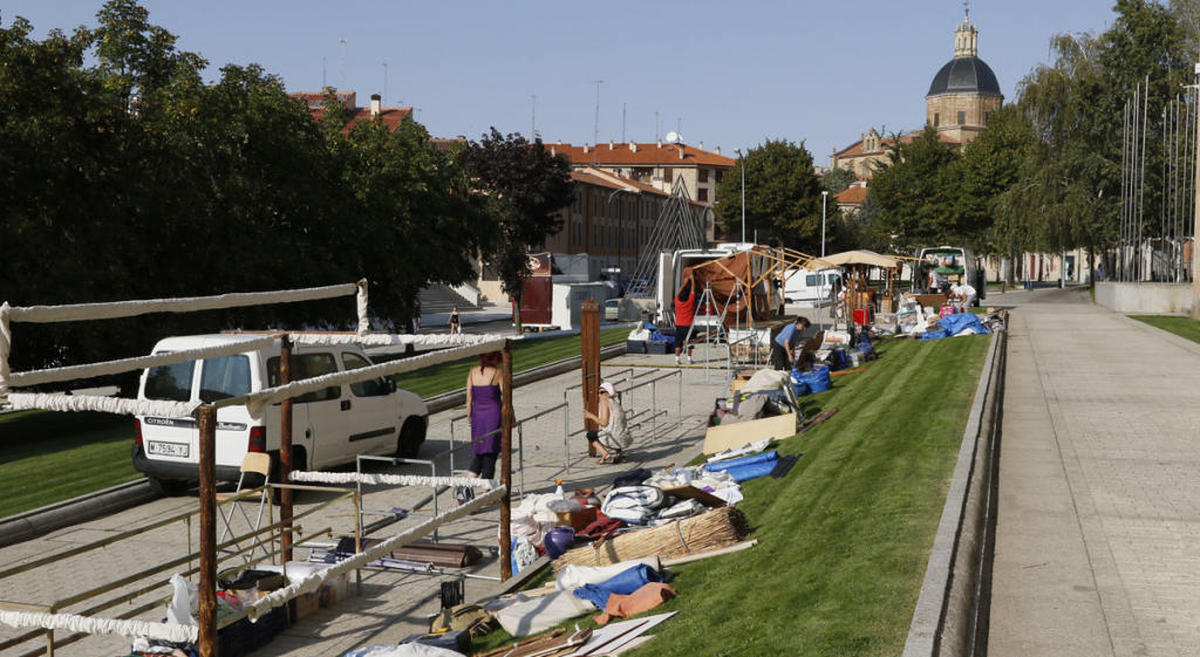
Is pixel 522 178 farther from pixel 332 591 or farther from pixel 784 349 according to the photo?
pixel 332 591

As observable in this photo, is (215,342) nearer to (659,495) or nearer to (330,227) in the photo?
(659,495)

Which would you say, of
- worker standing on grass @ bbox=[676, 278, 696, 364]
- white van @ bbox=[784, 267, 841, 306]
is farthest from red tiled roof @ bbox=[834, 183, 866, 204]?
worker standing on grass @ bbox=[676, 278, 696, 364]

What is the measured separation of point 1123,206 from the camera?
5347 cm

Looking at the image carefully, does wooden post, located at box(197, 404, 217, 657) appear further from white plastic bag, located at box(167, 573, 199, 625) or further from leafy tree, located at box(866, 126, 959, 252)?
leafy tree, located at box(866, 126, 959, 252)

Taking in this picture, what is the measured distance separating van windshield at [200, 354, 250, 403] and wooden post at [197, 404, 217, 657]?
6.98 meters

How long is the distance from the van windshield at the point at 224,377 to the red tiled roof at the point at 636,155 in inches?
4875

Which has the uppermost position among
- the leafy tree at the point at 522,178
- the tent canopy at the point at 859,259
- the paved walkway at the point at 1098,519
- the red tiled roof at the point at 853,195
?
the red tiled roof at the point at 853,195

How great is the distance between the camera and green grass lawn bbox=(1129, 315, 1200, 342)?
107 ft

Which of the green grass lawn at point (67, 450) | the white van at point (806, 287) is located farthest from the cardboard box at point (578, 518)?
the white van at point (806, 287)

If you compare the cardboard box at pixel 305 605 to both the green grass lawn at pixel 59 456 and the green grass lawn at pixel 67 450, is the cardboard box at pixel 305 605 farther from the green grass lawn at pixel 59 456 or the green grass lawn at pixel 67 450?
the green grass lawn at pixel 59 456

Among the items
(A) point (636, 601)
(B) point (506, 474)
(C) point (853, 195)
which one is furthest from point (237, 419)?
(C) point (853, 195)

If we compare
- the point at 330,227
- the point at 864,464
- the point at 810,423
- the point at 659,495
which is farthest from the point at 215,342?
the point at 330,227

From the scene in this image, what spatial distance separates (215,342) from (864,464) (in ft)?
24.4

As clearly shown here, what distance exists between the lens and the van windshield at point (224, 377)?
12648 mm
